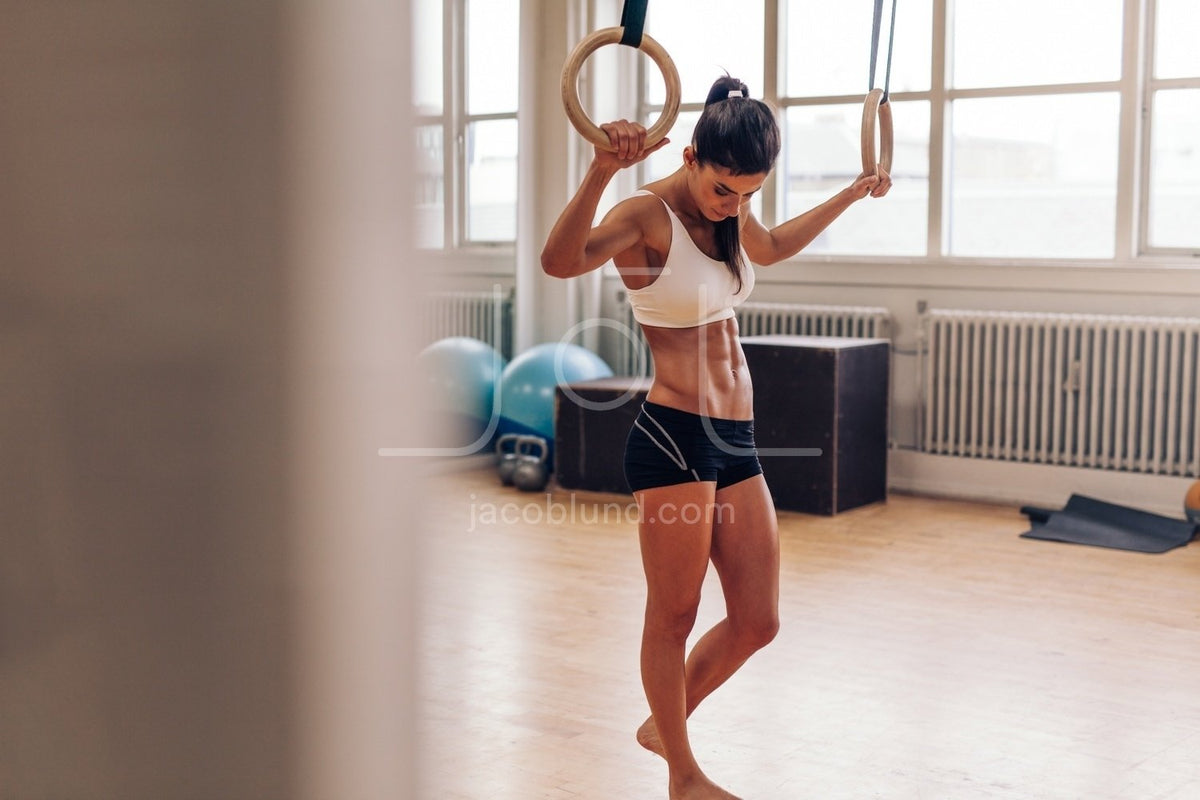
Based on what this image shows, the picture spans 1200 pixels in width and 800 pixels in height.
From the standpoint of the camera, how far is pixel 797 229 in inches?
95.0

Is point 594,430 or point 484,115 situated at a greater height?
point 484,115

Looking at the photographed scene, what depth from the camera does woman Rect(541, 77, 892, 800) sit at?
7.14 ft

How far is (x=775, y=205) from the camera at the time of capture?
6555mm

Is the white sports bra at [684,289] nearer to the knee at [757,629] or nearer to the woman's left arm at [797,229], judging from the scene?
the woman's left arm at [797,229]

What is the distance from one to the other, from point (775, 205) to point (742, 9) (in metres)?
1.04

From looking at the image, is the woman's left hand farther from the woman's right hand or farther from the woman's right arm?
the woman's right hand

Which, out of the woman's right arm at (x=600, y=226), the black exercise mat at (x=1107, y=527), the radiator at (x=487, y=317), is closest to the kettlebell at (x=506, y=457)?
the radiator at (x=487, y=317)

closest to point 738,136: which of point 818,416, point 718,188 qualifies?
point 718,188

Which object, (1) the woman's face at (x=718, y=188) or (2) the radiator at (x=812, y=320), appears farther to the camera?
(2) the radiator at (x=812, y=320)

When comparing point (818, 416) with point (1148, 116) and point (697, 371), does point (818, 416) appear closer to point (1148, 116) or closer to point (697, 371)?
point (1148, 116)

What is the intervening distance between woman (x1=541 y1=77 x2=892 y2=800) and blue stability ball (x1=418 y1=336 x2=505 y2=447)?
3726mm

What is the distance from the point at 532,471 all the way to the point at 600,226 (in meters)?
3.93

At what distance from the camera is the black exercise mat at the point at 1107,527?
193 inches

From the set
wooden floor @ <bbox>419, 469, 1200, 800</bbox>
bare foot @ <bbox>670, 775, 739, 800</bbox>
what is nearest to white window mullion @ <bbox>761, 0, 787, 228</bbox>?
wooden floor @ <bbox>419, 469, 1200, 800</bbox>
